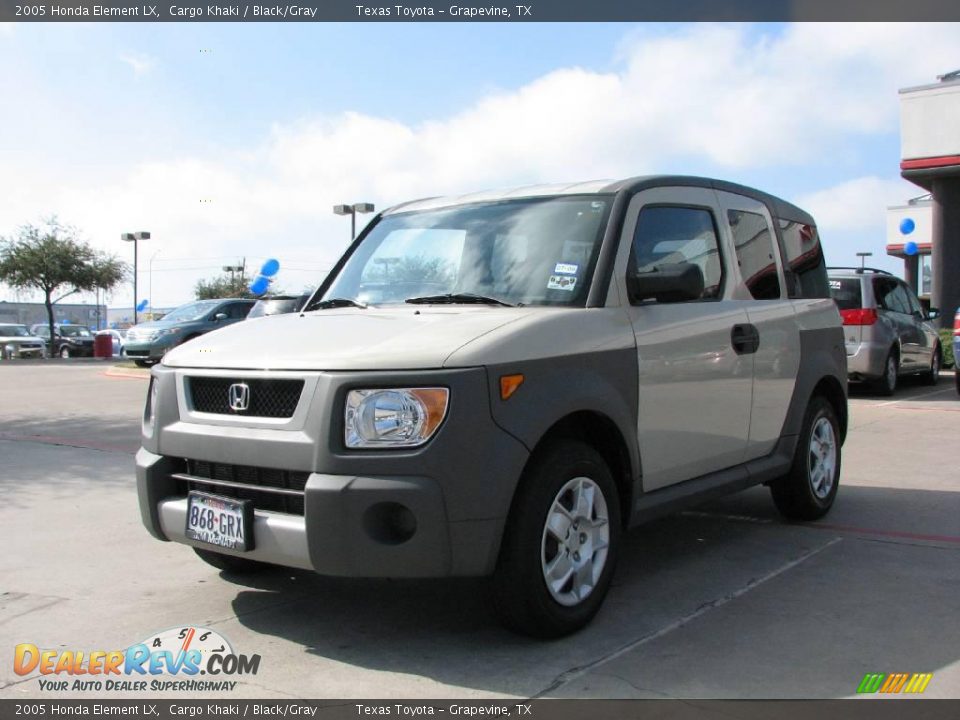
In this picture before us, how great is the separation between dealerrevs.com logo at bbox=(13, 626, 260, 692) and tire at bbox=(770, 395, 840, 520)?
11.5 ft

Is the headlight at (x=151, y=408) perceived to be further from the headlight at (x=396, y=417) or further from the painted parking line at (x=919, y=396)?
the painted parking line at (x=919, y=396)

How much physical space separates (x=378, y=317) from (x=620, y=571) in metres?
1.85

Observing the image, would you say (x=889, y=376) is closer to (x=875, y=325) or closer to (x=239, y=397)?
(x=875, y=325)

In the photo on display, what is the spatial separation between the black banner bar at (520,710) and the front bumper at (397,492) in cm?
48

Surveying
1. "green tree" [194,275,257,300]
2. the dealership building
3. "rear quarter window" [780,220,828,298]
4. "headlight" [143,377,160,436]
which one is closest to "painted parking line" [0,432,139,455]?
"headlight" [143,377,160,436]

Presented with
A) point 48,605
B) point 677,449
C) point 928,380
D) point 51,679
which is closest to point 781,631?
point 677,449

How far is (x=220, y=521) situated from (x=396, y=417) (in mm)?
918

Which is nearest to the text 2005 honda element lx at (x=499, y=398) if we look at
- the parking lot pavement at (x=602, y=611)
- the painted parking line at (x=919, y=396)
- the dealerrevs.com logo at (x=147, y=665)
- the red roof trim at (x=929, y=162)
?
the parking lot pavement at (x=602, y=611)

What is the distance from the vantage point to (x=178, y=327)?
800 inches

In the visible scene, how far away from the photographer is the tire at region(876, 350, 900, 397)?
13587mm

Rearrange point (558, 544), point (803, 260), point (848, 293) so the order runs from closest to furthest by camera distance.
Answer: point (558, 544) → point (803, 260) → point (848, 293)

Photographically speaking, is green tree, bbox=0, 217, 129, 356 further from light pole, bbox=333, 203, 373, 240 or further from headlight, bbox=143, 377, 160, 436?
headlight, bbox=143, 377, 160, 436

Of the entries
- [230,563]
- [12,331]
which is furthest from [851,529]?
[12,331]

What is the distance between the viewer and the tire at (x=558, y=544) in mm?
3668
